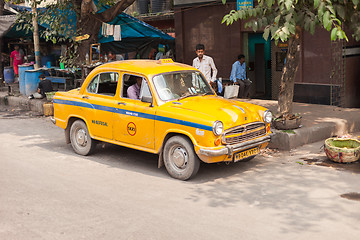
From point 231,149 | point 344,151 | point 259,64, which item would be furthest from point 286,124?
point 259,64

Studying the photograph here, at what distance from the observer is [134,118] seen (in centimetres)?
834

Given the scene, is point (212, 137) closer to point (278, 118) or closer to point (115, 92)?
point (115, 92)

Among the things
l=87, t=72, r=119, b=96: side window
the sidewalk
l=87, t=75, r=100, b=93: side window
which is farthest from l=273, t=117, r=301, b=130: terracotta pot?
l=87, t=75, r=100, b=93: side window

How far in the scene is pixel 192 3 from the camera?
16.8 meters

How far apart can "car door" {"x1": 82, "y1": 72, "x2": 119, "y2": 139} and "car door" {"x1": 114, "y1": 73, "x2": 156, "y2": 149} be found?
18 cm

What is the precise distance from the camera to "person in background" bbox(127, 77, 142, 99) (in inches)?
339

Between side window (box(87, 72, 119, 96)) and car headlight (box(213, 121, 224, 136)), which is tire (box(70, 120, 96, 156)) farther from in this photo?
car headlight (box(213, 121, 224, 136))

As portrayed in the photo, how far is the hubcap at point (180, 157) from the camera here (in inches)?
303

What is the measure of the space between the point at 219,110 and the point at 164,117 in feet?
2.97

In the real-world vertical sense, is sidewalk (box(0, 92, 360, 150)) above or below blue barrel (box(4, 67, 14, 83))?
below

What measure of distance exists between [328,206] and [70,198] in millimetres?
3576

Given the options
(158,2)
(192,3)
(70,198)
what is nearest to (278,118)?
(70,198)

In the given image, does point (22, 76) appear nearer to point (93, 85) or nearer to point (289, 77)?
point (93, 85)

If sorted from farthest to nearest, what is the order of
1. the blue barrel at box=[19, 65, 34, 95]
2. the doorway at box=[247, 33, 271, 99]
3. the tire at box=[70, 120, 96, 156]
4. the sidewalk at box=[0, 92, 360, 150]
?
the blue barrel at box=[19, 65, 34, 95] < the doorway at box=[247, 33, 271, 99] < the sidewalk at box=[0, 92, 360, 150] < the tire at box=[70, 120, 96, 156]
